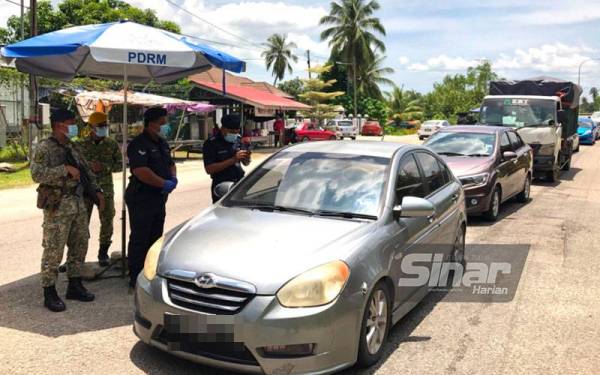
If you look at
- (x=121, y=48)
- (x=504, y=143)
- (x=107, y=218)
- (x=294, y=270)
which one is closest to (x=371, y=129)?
(x=504, y=143)

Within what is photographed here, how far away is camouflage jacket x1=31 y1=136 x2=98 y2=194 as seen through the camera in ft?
15.4

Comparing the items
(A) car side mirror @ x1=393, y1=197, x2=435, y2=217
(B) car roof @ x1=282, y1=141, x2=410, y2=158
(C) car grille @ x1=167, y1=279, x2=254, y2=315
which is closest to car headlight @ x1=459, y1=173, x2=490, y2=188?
(B) car roof @ x1=282, y1=141, x2=410, y2=158

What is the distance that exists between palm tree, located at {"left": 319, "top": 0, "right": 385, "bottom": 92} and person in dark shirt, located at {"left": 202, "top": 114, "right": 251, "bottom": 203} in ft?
163

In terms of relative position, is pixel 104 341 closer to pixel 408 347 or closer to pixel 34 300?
pixel 34 300

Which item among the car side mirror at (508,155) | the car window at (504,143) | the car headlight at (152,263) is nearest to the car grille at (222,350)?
the car headlight at (152,263)

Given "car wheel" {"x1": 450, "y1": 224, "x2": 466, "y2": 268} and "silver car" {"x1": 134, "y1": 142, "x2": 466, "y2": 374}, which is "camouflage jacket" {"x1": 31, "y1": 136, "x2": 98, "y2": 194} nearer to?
"silver car" {"x1": 134, "y1": 142, "x2": 466, "y2": 374}

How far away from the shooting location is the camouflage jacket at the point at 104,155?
592cm

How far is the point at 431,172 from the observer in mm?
5527

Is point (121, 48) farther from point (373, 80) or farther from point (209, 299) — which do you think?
point (373, 80)

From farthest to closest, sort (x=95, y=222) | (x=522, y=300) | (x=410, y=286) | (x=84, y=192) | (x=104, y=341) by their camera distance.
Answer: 1. (x=95, y=222)
2. (x=522, y=300)
3. (x=84, y=192)
4. (x=410, y=286)
5. (x=104, y=341)

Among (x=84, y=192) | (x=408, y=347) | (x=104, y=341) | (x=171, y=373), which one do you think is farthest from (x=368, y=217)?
(x=84, y=192)

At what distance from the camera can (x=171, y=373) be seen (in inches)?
144

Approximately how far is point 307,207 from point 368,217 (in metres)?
0.48

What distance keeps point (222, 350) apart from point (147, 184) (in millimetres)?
2353
